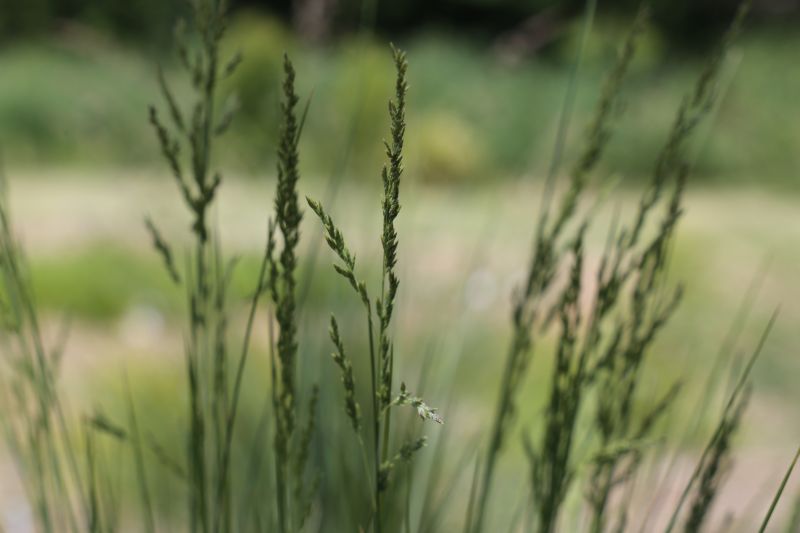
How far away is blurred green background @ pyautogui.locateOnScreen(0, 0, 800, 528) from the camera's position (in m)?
1.55

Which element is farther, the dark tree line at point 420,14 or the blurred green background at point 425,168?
the dark tree line at point 420,14

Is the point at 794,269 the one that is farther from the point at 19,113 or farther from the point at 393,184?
the point at 19,113

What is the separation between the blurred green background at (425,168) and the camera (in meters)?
1.55

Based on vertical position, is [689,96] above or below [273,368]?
above

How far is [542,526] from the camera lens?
24.0 inches

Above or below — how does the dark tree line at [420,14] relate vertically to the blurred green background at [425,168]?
above

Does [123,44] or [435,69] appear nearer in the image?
[435,69]

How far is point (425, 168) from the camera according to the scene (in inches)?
262

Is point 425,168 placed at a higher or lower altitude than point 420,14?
lower

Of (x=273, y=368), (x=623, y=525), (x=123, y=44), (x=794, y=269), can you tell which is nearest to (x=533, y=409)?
(x=623, y=525)

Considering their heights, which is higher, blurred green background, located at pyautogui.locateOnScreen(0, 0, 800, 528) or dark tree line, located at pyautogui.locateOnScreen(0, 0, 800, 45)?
dark tree line, located at pyautogui.locateOnScreen(0, 0, 800, 45)

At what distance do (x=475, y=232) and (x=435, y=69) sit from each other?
407 centimetres

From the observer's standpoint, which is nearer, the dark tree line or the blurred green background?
the blurred green background

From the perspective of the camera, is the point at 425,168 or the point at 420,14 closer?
the point at 425,168
